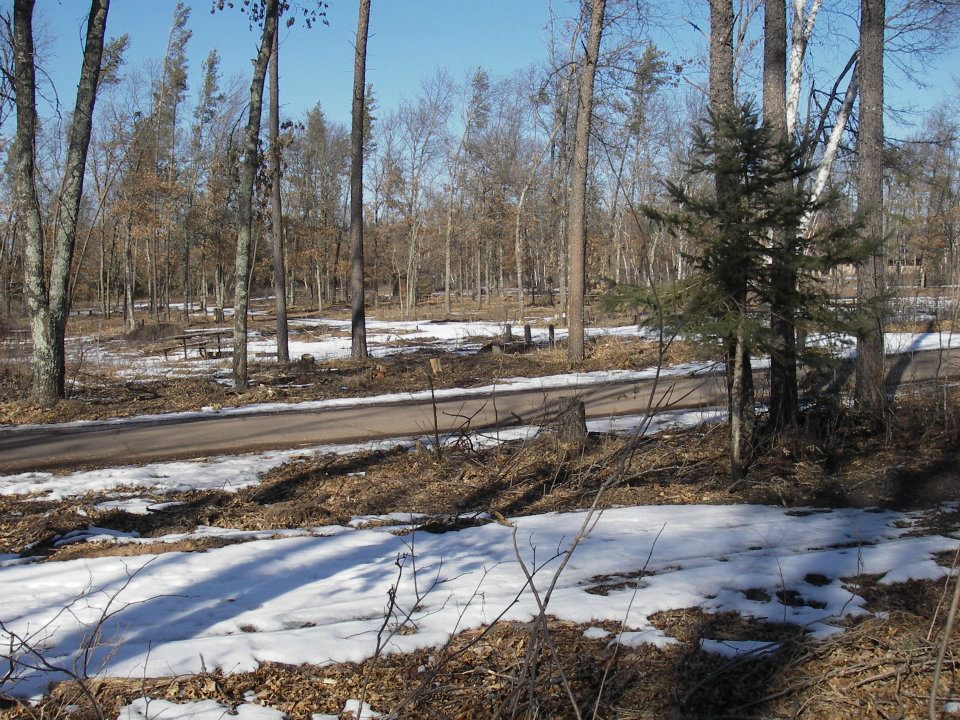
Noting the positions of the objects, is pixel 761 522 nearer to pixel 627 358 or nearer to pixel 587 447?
pixel 587 447

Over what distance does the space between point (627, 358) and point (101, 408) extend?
36.0 feet

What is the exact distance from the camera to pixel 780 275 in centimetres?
712

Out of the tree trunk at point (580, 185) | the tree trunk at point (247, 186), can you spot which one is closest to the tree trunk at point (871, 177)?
the tree trunk at point (580, 185)

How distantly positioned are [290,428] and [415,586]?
25.4 feet

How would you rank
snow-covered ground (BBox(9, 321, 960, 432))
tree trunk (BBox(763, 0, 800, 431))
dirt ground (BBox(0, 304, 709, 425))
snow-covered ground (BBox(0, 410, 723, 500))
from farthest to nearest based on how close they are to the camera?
dirt ground (BBox(0, 304, 709, 425)) → snow-covered ground (BBox(9, 321, 960, 432)) → snow-covered ground (BBox(0, 410, 723, 500)) → tree trunk (BBox(763, 0, 800, 431))

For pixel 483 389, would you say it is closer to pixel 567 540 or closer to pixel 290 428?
pixel 290 428

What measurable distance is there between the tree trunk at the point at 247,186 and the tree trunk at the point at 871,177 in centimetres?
984

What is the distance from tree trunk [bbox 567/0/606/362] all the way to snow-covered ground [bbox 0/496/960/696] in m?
10.4

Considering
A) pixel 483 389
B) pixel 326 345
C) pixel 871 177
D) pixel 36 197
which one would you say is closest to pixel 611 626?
pixel 871 177

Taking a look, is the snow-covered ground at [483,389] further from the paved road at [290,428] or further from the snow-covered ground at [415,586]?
the snow-covered ground at [415,586]

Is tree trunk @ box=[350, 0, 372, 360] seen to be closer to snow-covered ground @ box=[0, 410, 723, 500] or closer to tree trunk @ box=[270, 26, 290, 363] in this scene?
tree trunk @ box=[270, 26, 290, 363]

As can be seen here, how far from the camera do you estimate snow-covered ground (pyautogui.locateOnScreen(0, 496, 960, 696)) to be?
386 cm

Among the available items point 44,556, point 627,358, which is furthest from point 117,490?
point 627,358

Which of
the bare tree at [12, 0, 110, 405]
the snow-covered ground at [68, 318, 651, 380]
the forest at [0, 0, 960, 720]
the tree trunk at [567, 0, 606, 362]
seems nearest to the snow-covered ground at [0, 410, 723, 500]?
the forest at [0, 0, 960, 720]
